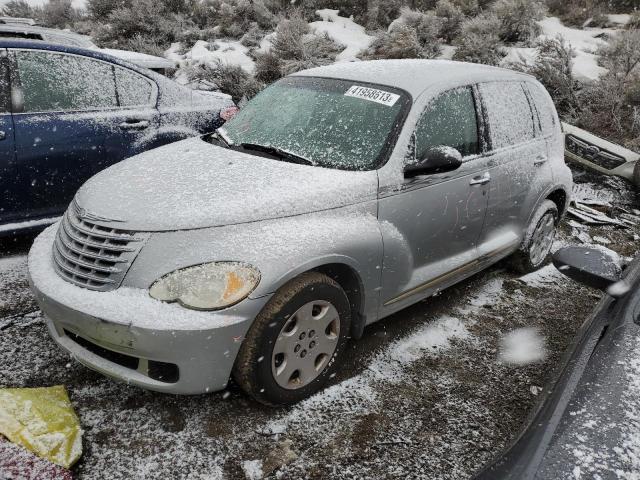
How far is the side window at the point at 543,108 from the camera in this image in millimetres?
4020

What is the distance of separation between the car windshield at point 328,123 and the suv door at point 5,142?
1.56 metres

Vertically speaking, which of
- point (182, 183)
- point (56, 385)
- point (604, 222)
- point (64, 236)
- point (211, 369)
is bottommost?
point (604, 222)

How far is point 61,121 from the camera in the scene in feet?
12.0

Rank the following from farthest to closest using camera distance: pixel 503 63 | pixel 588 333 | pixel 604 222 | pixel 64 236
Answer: pixel 503 63
pixel 604 222
pixel 64 236
pixel 588 333

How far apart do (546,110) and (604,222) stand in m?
2.50

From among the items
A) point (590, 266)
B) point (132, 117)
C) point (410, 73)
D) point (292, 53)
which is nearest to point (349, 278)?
point (590, 266)

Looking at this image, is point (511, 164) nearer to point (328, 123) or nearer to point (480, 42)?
point (328, 123)

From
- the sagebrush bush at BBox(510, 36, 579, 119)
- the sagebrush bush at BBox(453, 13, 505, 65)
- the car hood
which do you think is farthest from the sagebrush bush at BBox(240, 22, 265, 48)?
the car hood

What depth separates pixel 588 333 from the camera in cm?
186

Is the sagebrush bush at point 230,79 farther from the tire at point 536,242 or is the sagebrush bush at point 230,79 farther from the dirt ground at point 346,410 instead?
the dirt ground at point 346,410

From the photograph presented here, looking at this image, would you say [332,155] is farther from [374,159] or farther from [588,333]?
[588,333]

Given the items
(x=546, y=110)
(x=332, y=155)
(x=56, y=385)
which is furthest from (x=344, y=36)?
(x=56, y=385)

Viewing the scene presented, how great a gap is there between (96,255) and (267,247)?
790mm

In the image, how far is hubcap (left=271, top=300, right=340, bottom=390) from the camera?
2.38m
